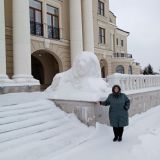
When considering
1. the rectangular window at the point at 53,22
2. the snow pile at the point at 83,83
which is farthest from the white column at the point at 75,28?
the snow pile at the point at 83,83

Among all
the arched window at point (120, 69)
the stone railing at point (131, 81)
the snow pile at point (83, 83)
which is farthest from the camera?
the arched window at point (120, 69)

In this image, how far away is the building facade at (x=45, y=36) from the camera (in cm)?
1409

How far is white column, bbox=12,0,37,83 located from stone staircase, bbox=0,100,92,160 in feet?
20.3

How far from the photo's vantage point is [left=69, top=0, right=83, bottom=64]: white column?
18812 millimetres

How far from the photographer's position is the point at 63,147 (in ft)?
19.5

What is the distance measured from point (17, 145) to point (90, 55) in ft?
11.9

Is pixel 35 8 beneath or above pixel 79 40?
above

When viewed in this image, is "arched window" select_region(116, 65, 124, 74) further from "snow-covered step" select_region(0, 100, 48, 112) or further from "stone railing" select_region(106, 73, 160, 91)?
"snow-covered step" select_region(0, 100, 48, 112)

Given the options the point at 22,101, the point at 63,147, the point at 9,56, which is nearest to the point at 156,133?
the point at 63,147

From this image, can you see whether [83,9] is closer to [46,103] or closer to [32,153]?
[46,103]

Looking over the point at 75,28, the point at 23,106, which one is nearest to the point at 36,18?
the point at 75,28

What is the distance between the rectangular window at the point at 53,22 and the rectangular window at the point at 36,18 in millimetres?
924

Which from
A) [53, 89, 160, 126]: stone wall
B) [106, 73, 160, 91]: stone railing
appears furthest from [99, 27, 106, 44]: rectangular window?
[53, 89, 160, 126]: stone wall

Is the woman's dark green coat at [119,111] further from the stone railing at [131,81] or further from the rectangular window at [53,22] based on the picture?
the rectangular window at [53,22]
